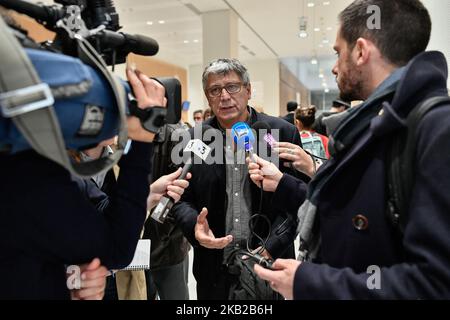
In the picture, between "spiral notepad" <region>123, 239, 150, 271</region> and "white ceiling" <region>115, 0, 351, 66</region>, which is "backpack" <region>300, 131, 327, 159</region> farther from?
"white ceiling" <region>115, 0, 351, 66</region>

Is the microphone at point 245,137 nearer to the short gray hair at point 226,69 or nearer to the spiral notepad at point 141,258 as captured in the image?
the short gray hair at point 226,69

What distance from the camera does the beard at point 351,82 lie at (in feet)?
3.15

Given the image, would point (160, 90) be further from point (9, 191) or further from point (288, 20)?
point (288, 20)

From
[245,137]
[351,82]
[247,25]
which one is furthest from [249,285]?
[247,25]

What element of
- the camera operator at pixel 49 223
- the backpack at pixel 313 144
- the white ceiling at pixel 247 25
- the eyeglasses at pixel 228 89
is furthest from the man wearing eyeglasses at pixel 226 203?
the white ceiling at pixel 247 25

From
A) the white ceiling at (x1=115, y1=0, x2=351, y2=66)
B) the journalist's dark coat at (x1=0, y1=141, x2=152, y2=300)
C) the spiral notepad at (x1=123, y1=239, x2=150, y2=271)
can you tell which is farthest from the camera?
the white ceiling at (x1=115, y1=0, x2=351, y2=66)

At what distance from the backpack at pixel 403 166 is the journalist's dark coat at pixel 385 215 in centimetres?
1

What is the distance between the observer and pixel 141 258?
1.44m

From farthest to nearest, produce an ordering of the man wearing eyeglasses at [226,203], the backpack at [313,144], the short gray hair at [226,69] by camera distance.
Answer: the backpack at [313,144] → the short gray hair at [226,69] → the man wearing eyeglasses at [226,203]

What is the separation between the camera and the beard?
960 mm

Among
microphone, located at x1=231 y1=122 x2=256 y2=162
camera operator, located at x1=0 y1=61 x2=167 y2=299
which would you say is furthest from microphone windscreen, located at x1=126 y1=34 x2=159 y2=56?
microphone, located at x1=231 y1=122 x2=256 y2=162

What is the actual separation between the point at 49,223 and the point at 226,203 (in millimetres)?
1020

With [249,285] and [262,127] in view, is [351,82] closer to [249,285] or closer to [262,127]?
[262,127]
